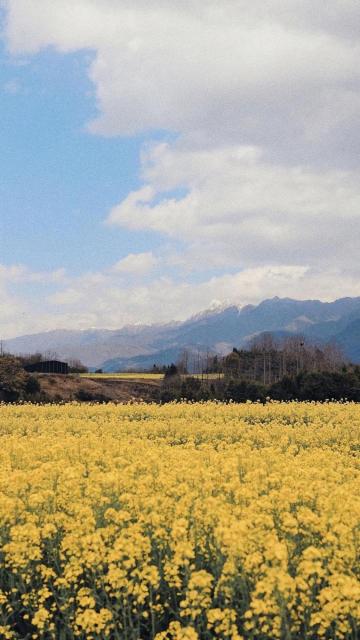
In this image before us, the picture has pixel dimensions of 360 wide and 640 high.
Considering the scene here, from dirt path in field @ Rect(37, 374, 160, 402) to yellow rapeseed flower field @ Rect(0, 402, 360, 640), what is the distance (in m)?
47.2

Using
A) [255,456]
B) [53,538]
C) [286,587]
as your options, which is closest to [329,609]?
[286,587]

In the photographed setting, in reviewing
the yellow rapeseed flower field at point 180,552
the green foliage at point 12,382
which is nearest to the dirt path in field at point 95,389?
the green foliage at point 12,382

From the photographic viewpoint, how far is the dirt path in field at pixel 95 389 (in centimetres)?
6059

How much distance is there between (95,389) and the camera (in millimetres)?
64938

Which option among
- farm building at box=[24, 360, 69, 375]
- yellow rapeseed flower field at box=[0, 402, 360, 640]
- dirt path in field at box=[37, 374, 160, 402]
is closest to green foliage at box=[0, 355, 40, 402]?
dirt path in field at box=[37, 374, 160, 402]

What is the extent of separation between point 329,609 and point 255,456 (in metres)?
5.46

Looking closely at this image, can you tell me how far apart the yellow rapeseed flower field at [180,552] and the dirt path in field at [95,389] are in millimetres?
47246

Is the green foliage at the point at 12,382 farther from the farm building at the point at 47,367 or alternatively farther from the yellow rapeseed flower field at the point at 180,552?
the yellow rapeseed flower field at the point at 180,552

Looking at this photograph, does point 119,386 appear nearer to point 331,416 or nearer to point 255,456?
point 331,416

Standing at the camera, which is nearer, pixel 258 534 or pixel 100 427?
pixel 258 534

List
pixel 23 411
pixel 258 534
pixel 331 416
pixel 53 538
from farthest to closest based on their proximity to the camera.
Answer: pixel 23 411
pixel 331 416
pixel 53 538
pixel 258 534

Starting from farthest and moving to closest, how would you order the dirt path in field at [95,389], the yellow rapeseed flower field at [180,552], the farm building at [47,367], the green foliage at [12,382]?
the farm building at [47,367] < the dirt path in field at [95,389] < the green foliage at [12,382] < the yellow rapeseed flower field at [180,552]

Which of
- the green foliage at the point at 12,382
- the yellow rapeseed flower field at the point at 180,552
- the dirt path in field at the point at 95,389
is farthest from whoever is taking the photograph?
the dirt path in field at the point at 95,389

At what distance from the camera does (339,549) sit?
6727 mm
